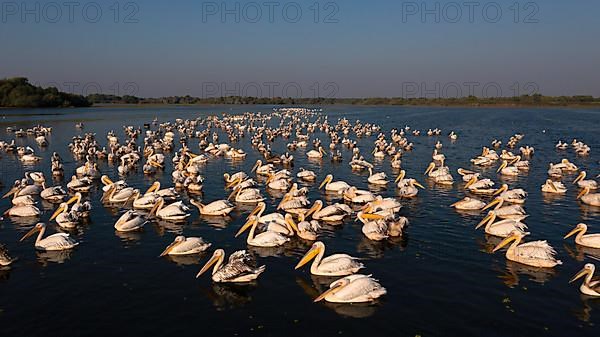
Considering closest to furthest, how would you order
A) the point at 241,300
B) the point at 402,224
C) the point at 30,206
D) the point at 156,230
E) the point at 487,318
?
1. the point at 487,318
2. the point at 241,300
3. the point at 402,224
4. the point at 156,230
5. the point at 30,206

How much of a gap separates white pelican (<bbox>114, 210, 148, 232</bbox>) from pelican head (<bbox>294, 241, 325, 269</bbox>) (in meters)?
6.47

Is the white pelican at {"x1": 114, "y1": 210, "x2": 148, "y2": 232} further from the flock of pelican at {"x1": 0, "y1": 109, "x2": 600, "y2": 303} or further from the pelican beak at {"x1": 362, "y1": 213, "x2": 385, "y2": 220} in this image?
the pelican beak at {"x1": 362, "y1": 213, "x2": 385, "y2": 220}

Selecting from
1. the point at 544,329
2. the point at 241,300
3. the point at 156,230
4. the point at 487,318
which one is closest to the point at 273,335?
the point at 241,300

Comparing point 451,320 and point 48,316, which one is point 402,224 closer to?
point 451,320

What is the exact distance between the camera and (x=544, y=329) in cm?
959

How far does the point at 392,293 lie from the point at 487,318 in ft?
7.07

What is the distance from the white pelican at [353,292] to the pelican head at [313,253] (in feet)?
5.12

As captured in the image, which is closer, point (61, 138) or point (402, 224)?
point (402, 224)

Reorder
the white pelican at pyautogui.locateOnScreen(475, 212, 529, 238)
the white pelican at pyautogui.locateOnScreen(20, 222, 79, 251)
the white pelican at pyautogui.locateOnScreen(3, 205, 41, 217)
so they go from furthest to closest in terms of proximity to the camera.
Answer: the white pelican at pyautogui.locateOnScreen(3, 205, 41, 217), the white pelican at pyautogui.locateOnScreen(475, 212, 529, 238), the white pelican at pyautogui.locateOnScreen(20, 222, 79, 251)

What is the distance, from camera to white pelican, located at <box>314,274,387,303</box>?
10516 mm

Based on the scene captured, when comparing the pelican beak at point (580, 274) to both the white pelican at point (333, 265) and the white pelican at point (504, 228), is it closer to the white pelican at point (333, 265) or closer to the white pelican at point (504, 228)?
the white pelican at point (504, 228)

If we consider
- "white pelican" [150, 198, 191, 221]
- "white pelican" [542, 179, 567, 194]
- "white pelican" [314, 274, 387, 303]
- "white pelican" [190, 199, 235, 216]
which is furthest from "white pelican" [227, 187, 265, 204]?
"white pelican" [542, 179, 567, 194]

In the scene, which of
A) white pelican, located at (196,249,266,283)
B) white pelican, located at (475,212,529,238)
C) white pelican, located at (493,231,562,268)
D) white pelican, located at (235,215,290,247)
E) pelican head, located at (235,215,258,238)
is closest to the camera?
white pelican, located at (196,249,266,283)

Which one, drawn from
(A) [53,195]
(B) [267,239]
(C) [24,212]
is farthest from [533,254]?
(A) [53,195]
